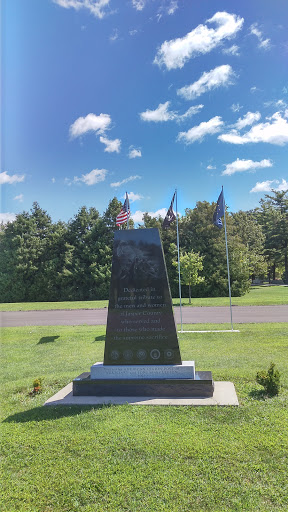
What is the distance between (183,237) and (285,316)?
22824 mm

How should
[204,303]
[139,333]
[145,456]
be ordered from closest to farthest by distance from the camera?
[145,456], [139,333], [204,303]

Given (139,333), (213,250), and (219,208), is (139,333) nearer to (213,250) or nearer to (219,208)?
(219,208)

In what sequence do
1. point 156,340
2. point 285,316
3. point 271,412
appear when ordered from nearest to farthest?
point 271,412 < point 156,340 < point 285,316

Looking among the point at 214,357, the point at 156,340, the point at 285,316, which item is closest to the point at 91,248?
the point at 285,316

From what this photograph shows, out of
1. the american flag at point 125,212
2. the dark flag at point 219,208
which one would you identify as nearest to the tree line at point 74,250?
the dark flag at point 219,208

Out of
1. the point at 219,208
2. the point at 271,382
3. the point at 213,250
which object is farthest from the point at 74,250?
the point at 271,382

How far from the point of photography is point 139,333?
646 cm

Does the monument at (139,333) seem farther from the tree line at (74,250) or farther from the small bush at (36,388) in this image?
the tree line at (74,250)

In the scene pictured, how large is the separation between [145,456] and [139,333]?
2550 millimetres

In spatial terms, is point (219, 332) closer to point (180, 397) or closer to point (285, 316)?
point (285, 316)

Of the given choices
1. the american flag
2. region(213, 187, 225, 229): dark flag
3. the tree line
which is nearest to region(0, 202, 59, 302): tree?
the tree line

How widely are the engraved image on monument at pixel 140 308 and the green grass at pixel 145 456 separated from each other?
43.9 inches

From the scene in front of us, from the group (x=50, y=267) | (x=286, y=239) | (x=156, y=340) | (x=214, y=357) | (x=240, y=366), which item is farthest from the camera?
(x=286, y=239)

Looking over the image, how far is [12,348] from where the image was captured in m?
12.0
